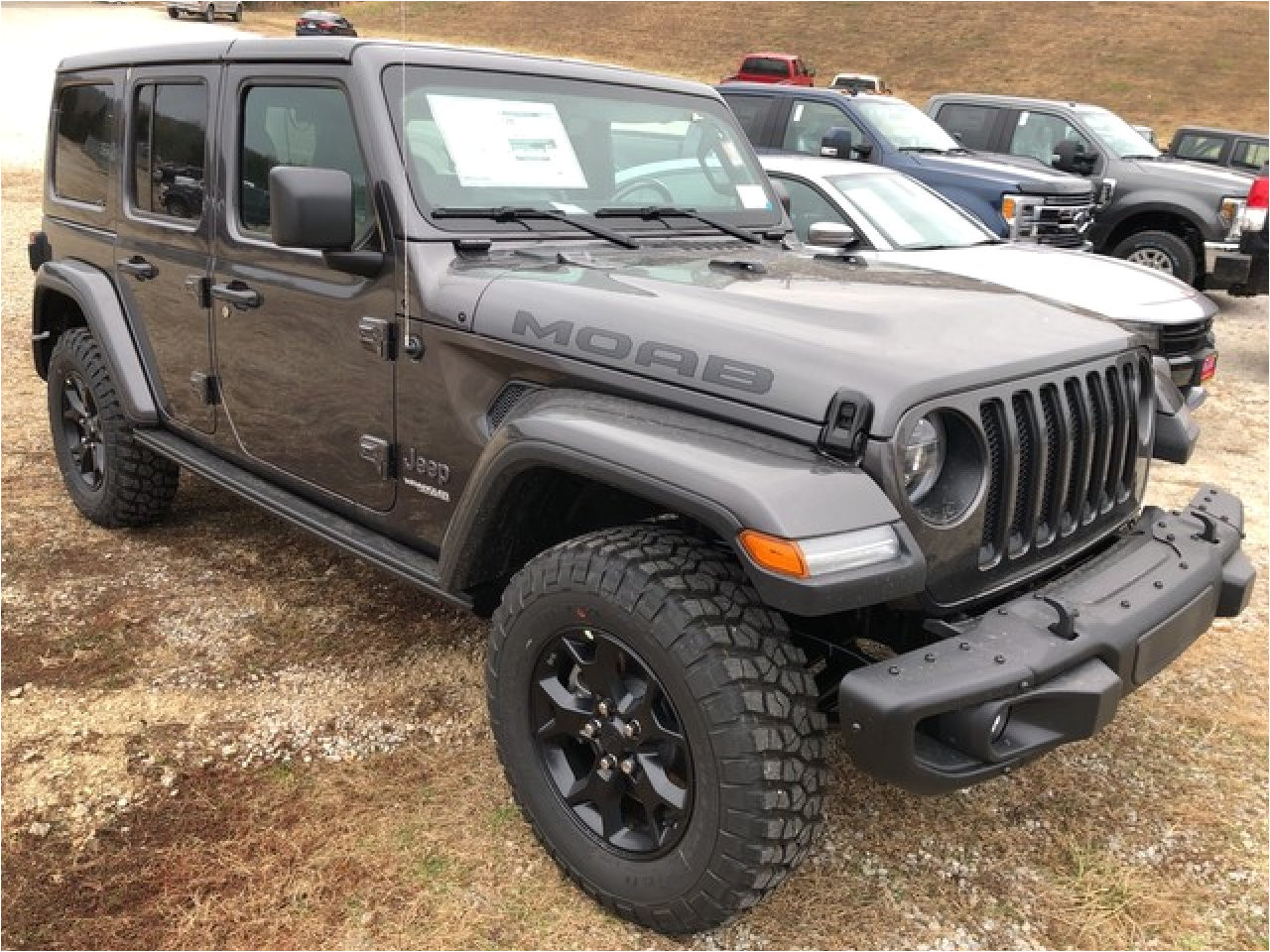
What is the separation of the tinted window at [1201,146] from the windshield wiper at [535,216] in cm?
1540

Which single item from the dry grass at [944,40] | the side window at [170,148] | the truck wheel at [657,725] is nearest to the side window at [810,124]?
the side window at [170,148]

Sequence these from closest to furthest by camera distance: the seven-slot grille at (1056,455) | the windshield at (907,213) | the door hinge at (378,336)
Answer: the seven-slot grille at (1056,455) < the door hinge at (378,336) < the windshield at (907,213)

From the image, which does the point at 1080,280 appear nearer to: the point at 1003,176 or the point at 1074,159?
the point at 1003,176

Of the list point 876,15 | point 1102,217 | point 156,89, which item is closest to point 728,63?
point 876,15

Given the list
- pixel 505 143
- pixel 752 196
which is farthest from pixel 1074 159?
pixel 505 143

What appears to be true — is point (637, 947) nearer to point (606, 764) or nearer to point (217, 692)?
point (606, 764)

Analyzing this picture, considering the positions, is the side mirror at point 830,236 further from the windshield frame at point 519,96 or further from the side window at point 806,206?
the side window at point 806,206

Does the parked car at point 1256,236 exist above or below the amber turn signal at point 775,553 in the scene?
below

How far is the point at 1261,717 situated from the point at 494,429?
8.84ft

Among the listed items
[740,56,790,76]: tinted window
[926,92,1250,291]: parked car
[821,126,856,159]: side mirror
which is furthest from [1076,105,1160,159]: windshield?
[740,56,790,76]: tinted window

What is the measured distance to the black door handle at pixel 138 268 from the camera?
155 inches

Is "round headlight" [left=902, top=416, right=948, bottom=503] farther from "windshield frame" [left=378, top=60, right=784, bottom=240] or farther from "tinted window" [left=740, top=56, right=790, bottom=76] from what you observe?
"tinted window" [left=740, top=56, right=790, bottom=76]

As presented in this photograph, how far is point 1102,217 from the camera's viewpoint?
10273 millimetres

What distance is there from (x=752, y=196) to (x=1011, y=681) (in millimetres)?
2276
